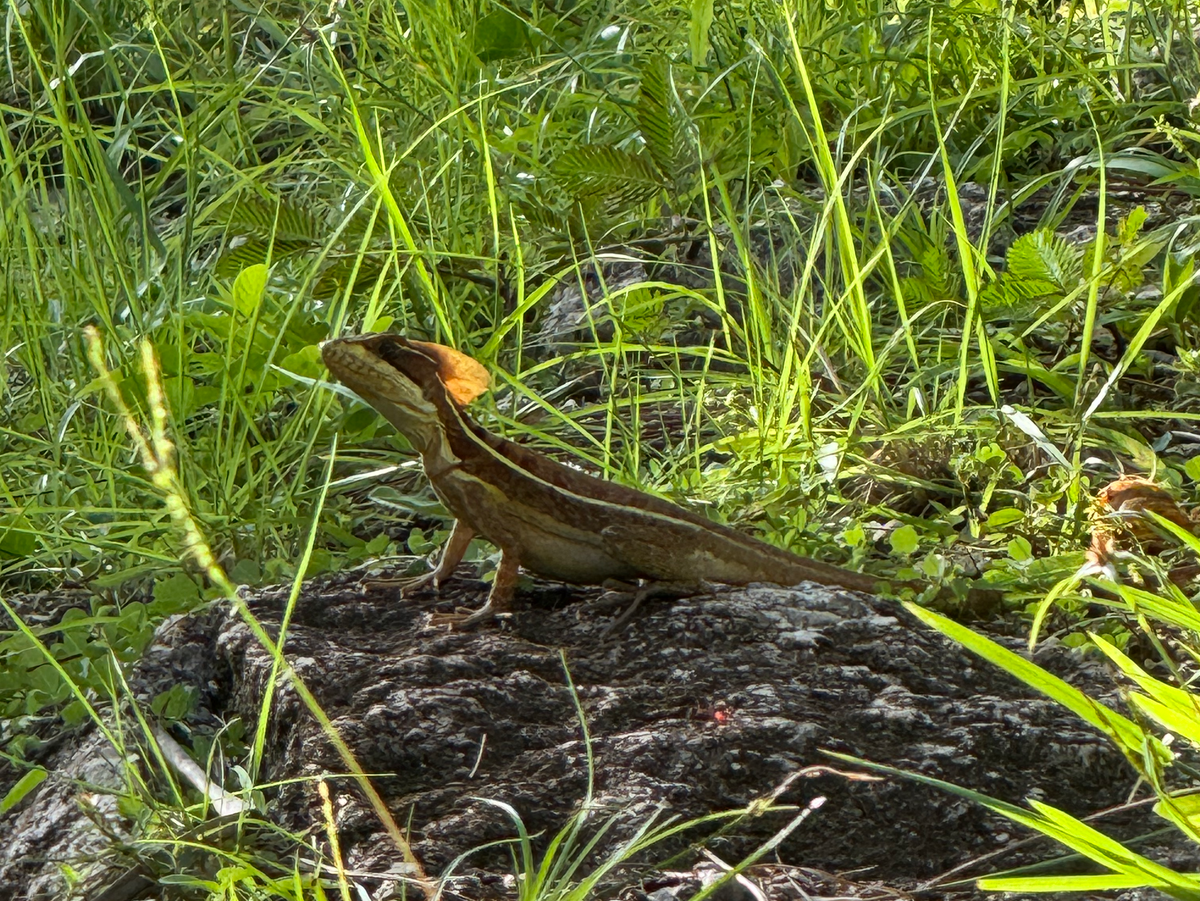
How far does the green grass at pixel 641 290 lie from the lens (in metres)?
3.33

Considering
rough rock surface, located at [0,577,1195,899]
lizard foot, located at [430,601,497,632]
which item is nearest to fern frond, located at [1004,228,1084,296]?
rough rock surface, located at [0,577,1195,899]

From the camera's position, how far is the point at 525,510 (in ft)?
9.34

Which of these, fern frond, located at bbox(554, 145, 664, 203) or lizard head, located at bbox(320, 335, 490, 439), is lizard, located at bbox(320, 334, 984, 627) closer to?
lizard head, located at bbox(320, 335, 490, 439)

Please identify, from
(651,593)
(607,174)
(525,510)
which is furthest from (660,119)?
(651,593)

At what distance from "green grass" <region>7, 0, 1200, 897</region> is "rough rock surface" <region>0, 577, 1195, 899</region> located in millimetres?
271

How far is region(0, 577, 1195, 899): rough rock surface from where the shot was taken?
1.97 meters

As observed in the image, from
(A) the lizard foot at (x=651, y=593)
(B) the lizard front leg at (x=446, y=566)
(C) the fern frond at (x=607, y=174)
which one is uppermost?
(C) the fern frond at (x=607, y=174)

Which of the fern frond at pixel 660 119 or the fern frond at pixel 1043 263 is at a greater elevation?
the fern frond at pixel 660 119

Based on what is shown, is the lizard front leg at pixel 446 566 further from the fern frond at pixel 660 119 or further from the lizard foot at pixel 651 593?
the fern frond at pixel 660 119

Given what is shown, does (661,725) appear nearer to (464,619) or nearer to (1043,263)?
(464,619)

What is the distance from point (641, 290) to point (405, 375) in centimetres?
171

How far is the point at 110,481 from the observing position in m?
3.49

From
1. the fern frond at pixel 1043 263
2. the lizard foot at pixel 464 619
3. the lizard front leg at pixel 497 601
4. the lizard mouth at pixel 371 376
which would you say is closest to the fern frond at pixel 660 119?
the fern frond at pixel 1043 263

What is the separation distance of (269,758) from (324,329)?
1.91 meters
